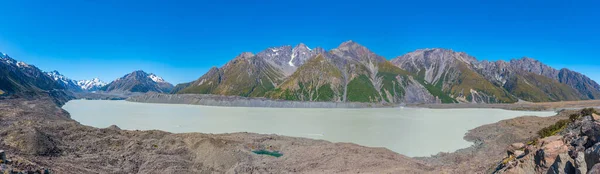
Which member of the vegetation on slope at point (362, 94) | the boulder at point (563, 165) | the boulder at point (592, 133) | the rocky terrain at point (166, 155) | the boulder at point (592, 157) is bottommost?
the rocky terrain at point (166, 155)

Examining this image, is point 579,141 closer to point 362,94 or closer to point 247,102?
point 247,102

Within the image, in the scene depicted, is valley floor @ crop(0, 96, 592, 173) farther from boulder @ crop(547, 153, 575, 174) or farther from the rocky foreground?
boulder @ crop(547, 153, 575, 174)

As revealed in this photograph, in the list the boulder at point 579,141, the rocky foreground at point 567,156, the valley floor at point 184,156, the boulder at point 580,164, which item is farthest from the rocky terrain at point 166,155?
the boulder at point 580,164

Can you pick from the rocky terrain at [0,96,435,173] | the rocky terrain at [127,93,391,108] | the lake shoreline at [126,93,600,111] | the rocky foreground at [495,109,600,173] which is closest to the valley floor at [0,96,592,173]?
the rocky terrain at [0,96,435,173]

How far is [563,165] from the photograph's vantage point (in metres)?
11.0

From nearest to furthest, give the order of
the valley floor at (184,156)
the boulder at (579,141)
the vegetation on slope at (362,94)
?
the boulder at (579,141) < the valley floor at (184,156) < the vegetation on slope at (362,94)

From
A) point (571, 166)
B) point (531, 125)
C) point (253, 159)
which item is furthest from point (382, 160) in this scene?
point (531, 125)

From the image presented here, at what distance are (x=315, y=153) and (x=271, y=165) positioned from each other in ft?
16.4

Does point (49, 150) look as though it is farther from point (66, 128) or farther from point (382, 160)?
point (382, 160)

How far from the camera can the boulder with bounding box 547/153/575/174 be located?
10679mm

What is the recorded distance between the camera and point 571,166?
10.6m

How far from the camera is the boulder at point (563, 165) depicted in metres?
10.7

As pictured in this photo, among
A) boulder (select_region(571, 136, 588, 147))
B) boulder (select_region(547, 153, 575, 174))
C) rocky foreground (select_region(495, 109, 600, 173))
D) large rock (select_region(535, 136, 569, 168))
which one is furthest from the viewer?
large rock (select_region(535, 136, 569, 168))

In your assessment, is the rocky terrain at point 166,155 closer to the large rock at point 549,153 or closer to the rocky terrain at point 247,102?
the large rock at point 549,153
